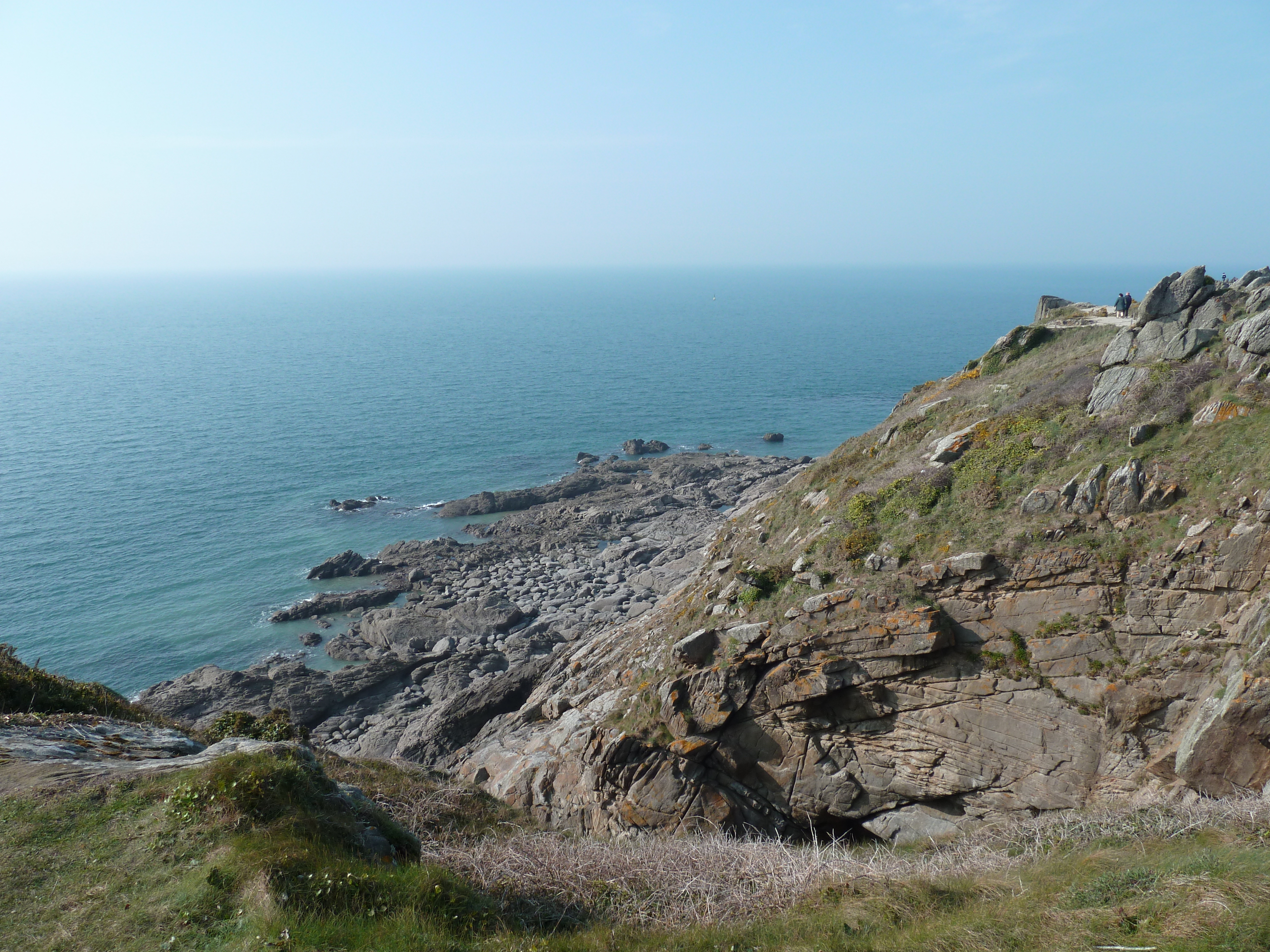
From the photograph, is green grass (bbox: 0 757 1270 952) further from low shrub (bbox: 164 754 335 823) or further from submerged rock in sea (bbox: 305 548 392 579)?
submerged rock in sea (bbox: 305 548 392 579)

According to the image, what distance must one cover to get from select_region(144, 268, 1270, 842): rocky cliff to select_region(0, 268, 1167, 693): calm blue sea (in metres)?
29.0

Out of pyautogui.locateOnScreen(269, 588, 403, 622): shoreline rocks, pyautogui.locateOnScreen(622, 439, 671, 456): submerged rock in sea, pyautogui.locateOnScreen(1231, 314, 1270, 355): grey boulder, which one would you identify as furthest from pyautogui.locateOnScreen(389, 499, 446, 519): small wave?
pyautogui.locateOnScreen(1231, 314, 1270, 355): grey boulder

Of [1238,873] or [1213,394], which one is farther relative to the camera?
[1213,394]


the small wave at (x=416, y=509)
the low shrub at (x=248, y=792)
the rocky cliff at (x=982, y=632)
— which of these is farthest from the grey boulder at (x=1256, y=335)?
the small wave at (x=416, y=509)

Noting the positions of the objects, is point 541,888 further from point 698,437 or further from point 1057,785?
point 698,437

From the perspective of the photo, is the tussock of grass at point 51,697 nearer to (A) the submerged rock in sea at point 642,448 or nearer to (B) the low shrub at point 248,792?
(B) the low shrub at point 248,792

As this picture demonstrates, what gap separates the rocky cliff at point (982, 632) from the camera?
16109 mm

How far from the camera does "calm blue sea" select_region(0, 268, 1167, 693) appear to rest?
47062 millimetres

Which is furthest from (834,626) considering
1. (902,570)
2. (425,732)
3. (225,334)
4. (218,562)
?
(225,334)

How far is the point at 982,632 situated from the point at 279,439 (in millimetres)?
82610

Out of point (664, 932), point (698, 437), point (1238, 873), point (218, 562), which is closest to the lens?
point (1238, 873)

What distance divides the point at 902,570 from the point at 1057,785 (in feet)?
20.0

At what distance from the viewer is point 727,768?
2011 cm

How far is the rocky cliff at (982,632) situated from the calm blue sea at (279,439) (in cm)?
2903
